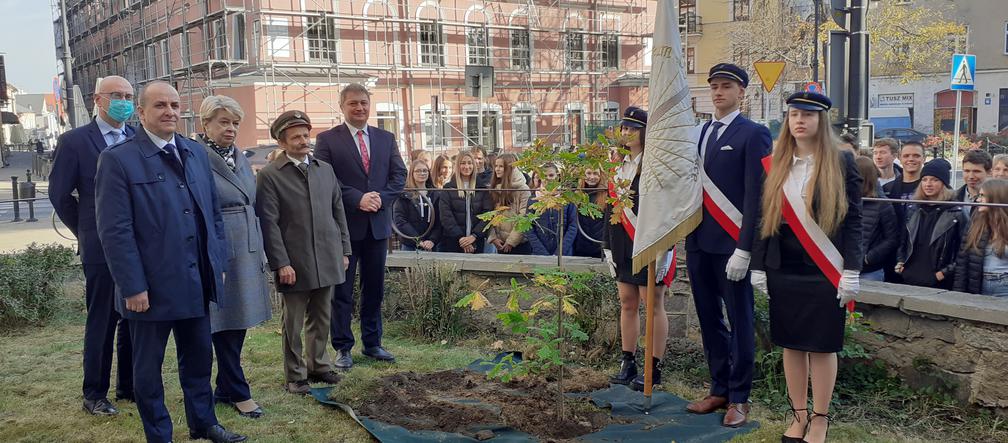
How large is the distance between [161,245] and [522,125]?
30.1m

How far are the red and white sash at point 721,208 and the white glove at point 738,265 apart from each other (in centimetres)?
29

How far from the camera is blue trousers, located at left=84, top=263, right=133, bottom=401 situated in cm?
507

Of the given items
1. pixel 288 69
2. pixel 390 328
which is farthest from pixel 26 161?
pixel 390 328

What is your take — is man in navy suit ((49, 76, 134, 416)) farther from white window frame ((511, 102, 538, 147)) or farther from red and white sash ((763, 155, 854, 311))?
white window frame ((511, 102, 538, 147))

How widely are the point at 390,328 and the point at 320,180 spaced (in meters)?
2.28

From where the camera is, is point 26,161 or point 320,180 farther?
point 26,161

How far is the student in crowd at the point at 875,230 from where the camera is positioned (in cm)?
634

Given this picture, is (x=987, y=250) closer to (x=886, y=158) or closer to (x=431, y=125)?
(x=886, y=158)

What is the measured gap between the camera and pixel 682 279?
6500mm

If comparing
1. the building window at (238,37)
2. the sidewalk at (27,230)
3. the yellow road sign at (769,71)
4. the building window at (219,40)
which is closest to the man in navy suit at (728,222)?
the sidewalk at (27,230)

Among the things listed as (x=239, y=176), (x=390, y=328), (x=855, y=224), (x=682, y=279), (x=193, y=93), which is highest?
(x=193, y=93)

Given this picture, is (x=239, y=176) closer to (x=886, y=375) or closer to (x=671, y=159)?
(x=671, y=159)

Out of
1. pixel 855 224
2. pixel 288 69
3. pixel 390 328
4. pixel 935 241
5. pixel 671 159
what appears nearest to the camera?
pixel 855 224

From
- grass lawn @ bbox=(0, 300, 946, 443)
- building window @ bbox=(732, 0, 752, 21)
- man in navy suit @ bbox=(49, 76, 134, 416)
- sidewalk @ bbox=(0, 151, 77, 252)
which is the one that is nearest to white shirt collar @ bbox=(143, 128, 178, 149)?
man in navy suit @ bbox=(49, 76, 134, 416)
